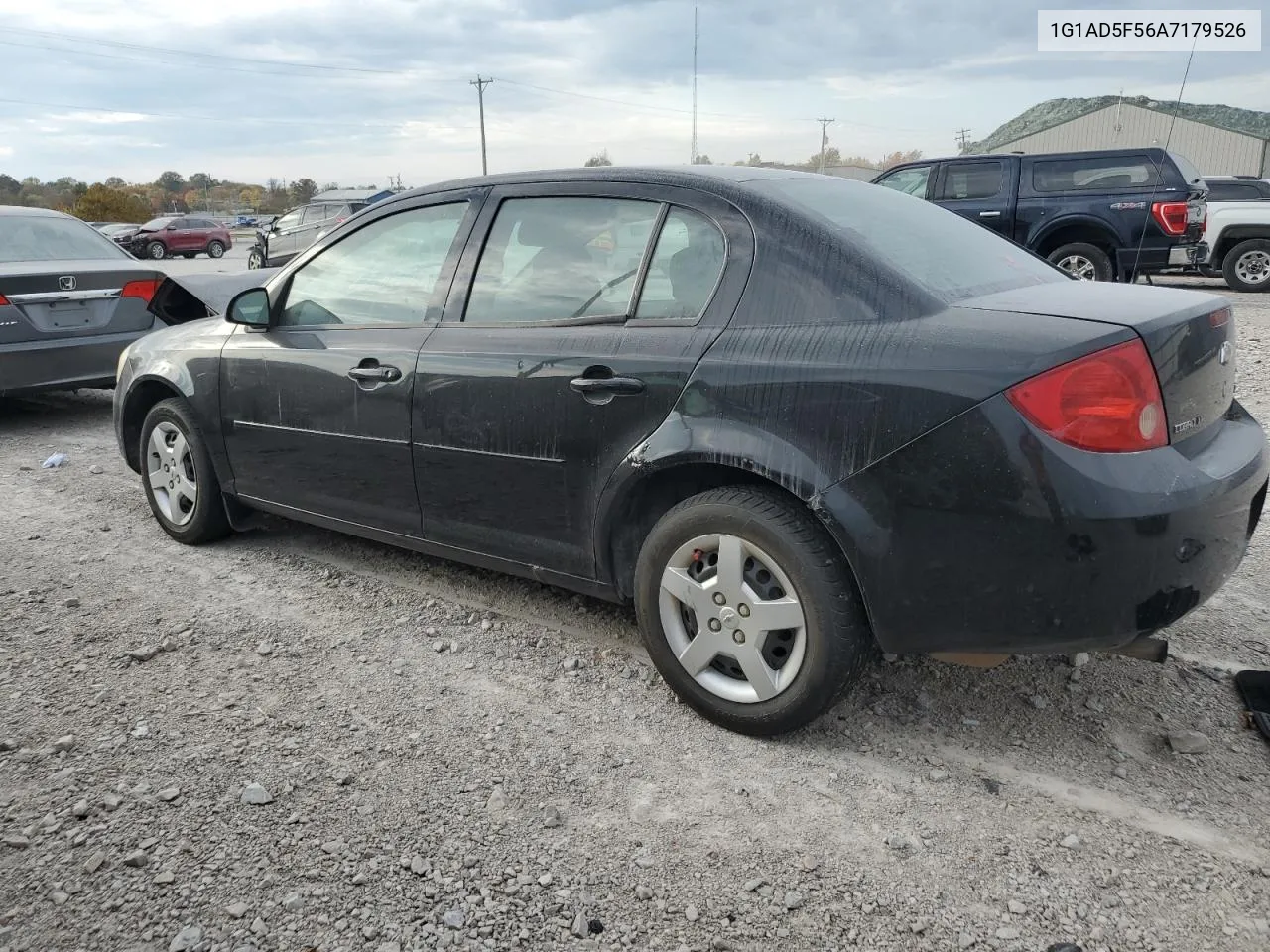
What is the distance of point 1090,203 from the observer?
11.9 m

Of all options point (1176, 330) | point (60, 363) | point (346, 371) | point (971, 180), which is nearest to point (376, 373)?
point (346, 371)

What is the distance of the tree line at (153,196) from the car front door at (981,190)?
1909 inches

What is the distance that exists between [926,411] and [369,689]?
1.97 metres

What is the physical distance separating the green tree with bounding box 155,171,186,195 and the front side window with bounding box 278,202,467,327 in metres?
99.4

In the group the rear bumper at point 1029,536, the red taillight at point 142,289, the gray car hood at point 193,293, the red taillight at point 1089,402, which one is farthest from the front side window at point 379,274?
the red taillight at point 142,289

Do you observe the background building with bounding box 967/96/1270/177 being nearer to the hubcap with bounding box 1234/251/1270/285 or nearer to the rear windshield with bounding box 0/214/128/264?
the hubcap with bounding box 1234/251/1270/285

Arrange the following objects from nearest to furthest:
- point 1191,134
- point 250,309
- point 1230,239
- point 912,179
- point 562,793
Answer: point 562,793 → point 250,309 → point 912,179 → point 1230,239 → point 1191,134

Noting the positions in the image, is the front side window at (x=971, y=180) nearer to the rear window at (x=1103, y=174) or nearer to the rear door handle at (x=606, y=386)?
the rear window at (x=1103, y=174)

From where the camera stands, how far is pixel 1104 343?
2.32 metres

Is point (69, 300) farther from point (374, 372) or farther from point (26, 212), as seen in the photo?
point (374, 372)

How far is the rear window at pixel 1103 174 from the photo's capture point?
11.9 metres

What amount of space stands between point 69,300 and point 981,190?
1030 centimetres

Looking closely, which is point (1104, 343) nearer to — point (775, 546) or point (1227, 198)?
point (775, 546)

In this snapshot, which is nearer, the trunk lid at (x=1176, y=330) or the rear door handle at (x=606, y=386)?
the trunk lid at (x=1176, y=330)
